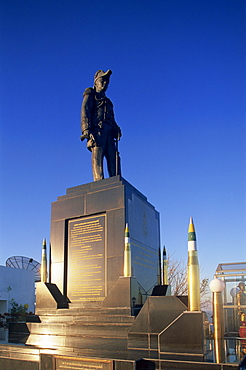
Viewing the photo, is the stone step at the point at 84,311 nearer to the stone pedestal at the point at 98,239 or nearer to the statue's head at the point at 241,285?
the stone pedestal at the point at 98,239

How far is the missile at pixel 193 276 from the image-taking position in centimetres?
744

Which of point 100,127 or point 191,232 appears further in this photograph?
point 100,127

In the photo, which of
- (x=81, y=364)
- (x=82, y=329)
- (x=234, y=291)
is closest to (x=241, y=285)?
(x=234, y=291)

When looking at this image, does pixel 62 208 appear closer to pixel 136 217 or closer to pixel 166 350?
pixel 136 217

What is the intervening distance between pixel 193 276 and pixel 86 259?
11.7 feet

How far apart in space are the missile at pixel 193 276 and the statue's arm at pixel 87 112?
5198mm

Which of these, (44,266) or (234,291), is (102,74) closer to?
(44,266)

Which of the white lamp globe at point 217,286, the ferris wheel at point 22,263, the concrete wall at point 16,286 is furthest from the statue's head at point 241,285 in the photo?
the ferris wheel at point 22,263

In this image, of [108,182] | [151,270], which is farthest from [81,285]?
[108,182]

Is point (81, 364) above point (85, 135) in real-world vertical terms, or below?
below

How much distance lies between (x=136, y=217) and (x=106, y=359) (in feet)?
15.3

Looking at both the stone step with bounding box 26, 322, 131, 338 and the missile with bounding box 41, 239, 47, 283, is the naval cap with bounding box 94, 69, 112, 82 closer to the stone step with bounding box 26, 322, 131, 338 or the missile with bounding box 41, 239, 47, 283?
the missile with bounding box 41, 239, 47, 283

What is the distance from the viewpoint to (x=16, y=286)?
27.7m

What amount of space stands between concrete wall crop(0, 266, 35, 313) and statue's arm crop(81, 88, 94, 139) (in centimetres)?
1816
